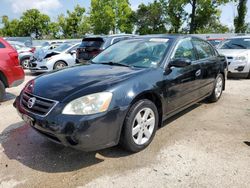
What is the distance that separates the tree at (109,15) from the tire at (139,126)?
40203mm

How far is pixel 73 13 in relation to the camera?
151ft

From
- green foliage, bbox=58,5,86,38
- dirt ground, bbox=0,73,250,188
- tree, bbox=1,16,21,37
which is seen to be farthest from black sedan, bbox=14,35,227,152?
tree, bbox=1,16,21,37

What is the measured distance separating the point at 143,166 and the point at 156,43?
80.8 inches

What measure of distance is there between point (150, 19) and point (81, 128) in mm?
43746

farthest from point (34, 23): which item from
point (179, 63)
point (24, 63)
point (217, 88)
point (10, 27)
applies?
point (179, 63)

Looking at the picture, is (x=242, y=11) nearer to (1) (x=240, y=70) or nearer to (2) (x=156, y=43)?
(1) (x=240, y=70)

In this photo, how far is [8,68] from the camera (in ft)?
20.1

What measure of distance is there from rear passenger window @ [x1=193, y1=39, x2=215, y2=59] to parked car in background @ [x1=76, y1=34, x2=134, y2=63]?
4.54 meters

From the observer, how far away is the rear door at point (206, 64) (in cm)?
506

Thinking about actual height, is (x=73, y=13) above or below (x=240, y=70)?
above

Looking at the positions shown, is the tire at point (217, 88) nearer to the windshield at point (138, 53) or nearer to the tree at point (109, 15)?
the windshield at point (138, 53)

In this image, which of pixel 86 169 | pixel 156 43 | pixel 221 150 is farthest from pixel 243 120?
pixel 86 169

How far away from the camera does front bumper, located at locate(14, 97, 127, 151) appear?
115 inches

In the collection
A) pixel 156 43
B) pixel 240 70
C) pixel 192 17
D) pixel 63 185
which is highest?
pixel 192 17
